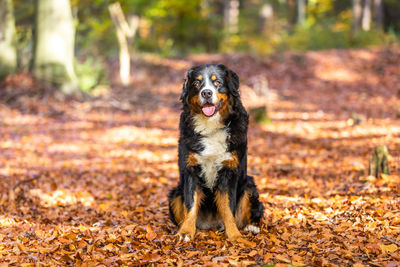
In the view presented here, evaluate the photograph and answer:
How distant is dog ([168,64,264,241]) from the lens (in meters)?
4.40

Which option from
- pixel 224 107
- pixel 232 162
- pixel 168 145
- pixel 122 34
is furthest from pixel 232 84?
pixel 122 34

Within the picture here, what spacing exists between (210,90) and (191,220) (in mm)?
1461

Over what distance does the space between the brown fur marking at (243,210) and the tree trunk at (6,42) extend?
11441mm

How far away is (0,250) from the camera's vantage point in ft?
13.0

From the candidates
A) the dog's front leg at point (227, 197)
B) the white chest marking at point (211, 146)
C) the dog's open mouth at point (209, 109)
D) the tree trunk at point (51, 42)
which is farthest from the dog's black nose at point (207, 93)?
the tree trunk at point (51, 42)

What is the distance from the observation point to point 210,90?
430 cm

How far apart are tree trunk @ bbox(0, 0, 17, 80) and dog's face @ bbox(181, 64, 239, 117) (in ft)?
35.8

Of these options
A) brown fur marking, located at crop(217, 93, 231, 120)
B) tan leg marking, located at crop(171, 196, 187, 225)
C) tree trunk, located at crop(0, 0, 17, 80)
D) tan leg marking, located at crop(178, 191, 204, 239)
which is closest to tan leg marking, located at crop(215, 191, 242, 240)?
tan leg marking, located at crop(178, 191, 204, 239)

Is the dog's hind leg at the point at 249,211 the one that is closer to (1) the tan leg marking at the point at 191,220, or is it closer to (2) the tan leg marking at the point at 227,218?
(2) the tan leg marking at the point at 227,218

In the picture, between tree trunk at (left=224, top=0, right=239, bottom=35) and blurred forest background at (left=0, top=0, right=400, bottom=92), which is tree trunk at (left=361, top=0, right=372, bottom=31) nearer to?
blurred forest background at (left=0, top=0, right=400, bottom=92)

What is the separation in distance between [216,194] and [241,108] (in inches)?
40.5

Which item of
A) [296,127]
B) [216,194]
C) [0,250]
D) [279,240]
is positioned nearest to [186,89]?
[216,194]

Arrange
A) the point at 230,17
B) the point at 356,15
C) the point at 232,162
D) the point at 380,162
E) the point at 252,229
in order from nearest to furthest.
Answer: the point at 232,162, the point at 252,229, the point at 380,162, the point at 356,15, the point at 230,17

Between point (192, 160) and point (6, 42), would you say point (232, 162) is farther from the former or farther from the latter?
point (6, 42)
